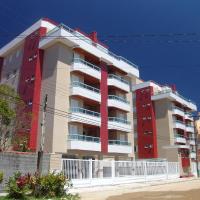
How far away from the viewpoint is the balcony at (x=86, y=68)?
33594mm

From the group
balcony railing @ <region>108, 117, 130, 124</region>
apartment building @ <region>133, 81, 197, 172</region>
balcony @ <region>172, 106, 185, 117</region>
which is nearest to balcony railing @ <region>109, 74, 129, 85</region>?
balcony railing @ <region>108, 117, 130, 124</region>

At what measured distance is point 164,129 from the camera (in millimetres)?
54219

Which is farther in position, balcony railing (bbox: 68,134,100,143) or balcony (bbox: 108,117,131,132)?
balcony (bbox: 108,117,131,132)

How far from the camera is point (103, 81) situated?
37.7m

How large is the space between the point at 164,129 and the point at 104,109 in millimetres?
21699

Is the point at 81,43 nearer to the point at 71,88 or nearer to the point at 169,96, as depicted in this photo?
the point at 71,88

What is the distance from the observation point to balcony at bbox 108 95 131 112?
38.0 metres

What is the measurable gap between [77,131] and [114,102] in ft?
26.0

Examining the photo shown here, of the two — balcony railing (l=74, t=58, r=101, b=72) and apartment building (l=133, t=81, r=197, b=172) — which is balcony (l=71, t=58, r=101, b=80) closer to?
balcony railing (l=74, t=58, r=101, b=72)

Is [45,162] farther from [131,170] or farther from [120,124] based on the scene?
[120,124]

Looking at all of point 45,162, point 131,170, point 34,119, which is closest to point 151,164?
point 131,170

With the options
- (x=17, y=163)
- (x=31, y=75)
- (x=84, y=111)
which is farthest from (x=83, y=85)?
(x=17, y=163)

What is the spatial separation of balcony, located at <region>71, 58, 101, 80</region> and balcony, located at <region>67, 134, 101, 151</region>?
26.2ft

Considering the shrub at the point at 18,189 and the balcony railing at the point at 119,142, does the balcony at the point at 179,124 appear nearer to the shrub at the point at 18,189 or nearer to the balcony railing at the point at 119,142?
the balcony railing at the point at 119,142
